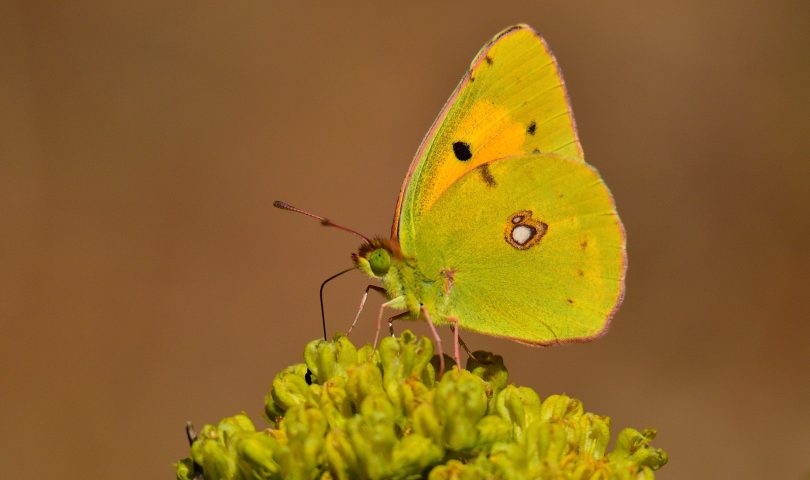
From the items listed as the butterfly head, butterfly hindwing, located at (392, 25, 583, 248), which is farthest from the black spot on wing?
the butterfly head

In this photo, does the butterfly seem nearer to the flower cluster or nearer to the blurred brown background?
the flower cluster

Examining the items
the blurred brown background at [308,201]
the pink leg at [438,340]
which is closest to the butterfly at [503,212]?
the pink leg at [438,340]

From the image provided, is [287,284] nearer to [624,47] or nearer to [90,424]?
[90,424]

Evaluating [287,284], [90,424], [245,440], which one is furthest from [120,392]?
[245,440]

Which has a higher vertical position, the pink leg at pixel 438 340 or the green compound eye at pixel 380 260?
the green compound eye at pixel 380 260

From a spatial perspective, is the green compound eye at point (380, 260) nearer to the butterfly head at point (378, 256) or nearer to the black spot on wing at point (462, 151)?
the butterfly head at point (378, 256)

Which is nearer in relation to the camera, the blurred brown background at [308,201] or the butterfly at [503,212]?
the butterfly at [503,212]

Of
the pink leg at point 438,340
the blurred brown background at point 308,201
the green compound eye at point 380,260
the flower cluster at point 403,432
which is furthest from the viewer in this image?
the blurred brown background at point 308,201
